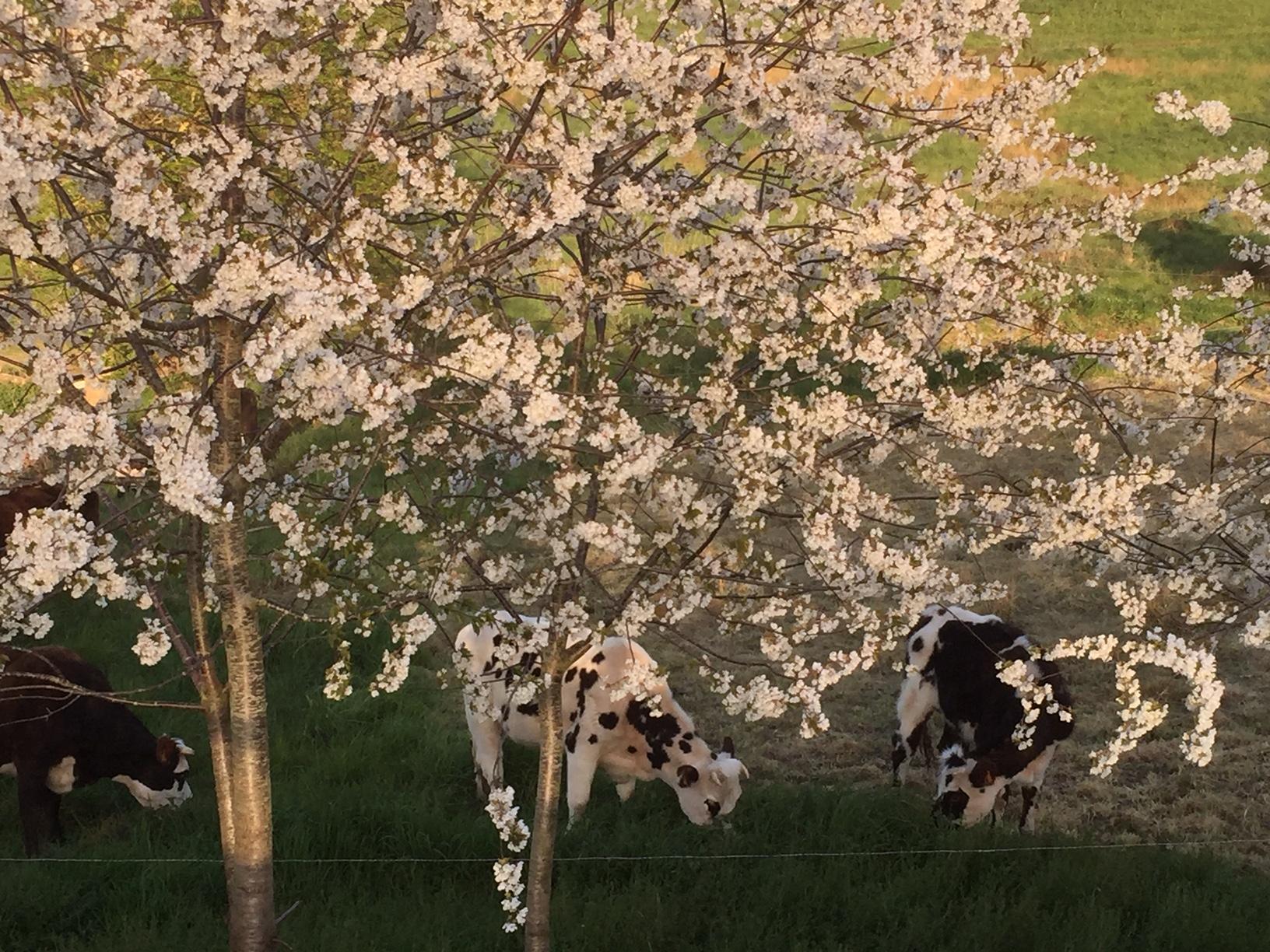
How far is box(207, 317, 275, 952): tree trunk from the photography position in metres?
6.22

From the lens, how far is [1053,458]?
20.5 meters

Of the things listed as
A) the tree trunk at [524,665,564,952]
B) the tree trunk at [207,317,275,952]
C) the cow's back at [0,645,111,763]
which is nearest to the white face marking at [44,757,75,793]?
the cow's back at [0,645,111,763]

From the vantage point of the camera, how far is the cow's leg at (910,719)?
10875 millimetres

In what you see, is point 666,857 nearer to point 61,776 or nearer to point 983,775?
point 983,775

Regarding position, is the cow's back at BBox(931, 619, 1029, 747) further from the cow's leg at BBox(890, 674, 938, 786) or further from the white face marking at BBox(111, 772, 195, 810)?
the white face marking at BBox(111, 772, 195, 810)

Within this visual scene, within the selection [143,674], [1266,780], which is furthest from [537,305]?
[1266,780]

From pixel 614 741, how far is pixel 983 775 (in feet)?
9.64

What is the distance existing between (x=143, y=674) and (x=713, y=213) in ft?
27.9

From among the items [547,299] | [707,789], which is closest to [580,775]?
[707,789]

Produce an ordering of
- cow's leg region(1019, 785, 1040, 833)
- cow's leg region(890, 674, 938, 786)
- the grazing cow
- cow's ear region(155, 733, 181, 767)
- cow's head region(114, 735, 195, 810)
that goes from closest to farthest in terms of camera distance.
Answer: cow's ear region(155, 733, 181, 767)
cow's head region(114, 735, 195, 810)
cow's leg region(1019, 785, 1040, 833)
cow's leg region(890, 674, 938, 786)
the grazing cow

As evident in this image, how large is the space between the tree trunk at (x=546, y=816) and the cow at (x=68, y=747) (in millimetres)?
3899

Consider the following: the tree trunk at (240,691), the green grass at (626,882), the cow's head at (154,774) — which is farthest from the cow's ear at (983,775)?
the cow's head at (154,774)

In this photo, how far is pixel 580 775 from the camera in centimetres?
977

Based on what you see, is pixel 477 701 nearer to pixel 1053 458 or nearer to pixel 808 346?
pixel 808 346
